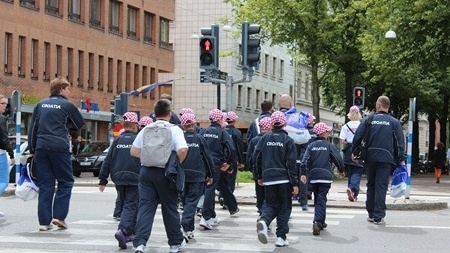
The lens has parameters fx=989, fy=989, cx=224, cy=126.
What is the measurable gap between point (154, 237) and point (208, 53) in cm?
797

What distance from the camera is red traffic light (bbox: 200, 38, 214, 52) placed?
20.3 meters

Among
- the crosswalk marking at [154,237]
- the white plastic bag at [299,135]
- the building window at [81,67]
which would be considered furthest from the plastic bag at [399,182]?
the building window at [81,67]

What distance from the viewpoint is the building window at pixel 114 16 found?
2087 inches

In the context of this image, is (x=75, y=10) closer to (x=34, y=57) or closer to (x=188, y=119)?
(x=34, y=57)

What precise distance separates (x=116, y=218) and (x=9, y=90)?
28604 millimetres

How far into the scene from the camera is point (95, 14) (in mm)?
51438

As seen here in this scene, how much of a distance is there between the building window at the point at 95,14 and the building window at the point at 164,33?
806 centimetres

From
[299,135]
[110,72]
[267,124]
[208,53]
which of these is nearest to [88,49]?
[110,72]

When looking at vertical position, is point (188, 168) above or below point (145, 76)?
below

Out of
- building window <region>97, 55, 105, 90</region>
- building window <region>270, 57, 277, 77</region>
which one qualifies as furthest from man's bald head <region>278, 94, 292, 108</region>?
building window <region>270, 57, 277, 77</region>

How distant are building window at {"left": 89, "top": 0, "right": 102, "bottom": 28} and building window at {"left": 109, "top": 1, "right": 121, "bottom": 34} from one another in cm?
127

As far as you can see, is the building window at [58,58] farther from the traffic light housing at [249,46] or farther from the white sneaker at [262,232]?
the white sneaker at [262,232]

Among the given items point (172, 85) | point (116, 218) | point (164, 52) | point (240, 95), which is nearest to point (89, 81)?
point (164, 52)

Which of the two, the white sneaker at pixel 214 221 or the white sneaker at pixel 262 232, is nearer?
the white sneaker at pixel 262 232
